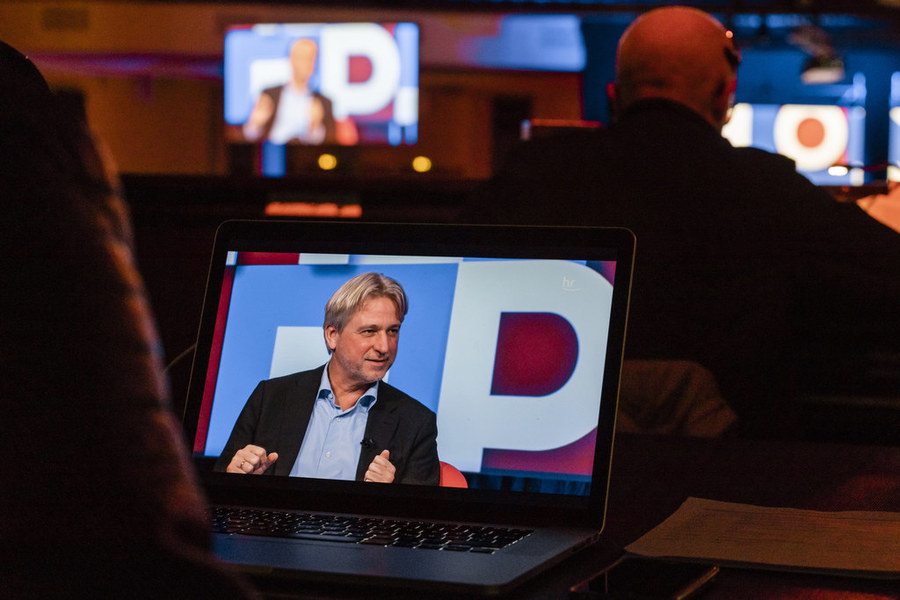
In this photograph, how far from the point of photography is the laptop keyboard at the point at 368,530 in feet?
2.06

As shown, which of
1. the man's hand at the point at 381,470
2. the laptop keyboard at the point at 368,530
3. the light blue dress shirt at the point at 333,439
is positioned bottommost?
the laptop keyboard at the point at 368,530

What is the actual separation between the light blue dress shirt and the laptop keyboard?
4 cm

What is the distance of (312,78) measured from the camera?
6234 millimetres

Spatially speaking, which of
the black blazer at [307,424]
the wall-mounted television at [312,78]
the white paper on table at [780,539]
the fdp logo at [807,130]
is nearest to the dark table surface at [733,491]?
the white paper on table at [780,539]

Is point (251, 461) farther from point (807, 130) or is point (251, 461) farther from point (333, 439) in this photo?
point (807, 130)

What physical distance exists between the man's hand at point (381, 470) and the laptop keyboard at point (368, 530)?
40mm

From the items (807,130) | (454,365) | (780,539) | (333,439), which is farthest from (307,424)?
(807,130)

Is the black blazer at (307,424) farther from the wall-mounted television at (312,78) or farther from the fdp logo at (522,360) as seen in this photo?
the wall-mounted television at (312,78)

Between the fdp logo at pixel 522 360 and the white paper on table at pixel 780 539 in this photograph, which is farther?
the fdp logo at pixel 522 360

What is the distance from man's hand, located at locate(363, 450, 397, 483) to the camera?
2.43ft

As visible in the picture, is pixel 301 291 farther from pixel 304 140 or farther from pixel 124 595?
pixel 304 140

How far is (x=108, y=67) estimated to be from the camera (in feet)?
A: 28.4

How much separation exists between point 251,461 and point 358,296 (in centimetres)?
17

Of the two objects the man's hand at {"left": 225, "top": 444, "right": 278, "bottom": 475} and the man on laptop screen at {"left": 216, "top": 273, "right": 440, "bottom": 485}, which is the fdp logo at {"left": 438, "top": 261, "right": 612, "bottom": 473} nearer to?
the man on laptop screen at {"left": 216, "top": 273, "right": 440, "bottom": 485}
